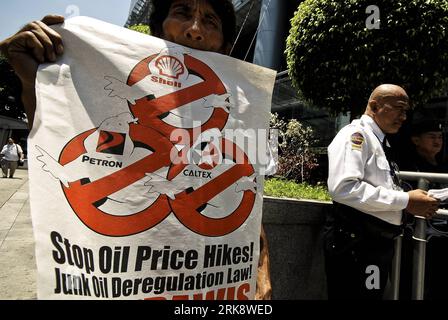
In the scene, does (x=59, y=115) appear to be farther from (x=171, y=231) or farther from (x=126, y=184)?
(x=171, y=231)

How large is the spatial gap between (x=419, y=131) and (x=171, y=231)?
261cm

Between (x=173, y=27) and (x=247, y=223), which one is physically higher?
(x=173, y=27)

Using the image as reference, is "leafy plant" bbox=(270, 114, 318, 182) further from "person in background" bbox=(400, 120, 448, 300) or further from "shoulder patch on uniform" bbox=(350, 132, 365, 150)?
"shoulder patch on uniform" bbox=(350, 132, 365, 150)

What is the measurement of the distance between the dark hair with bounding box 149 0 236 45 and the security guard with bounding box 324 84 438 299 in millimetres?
988

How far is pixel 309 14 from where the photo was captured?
552cm

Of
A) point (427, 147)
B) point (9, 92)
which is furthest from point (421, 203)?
point (9, 92)

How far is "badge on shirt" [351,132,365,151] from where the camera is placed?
2.01m

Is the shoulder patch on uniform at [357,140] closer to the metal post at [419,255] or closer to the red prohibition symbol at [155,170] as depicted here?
the metal post at [419,255]

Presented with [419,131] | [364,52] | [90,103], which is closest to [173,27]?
[90,103]

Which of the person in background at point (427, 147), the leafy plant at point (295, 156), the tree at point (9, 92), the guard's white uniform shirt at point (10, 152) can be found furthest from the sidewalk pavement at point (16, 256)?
the tree at point (9, 92)

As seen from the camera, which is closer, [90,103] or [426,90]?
[90,103]

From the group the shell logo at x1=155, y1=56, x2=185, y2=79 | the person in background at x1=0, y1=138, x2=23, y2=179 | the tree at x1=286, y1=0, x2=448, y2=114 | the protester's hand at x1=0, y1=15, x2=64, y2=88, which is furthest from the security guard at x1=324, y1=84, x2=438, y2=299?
the person in background at x1=0, y1=138, x2=23, y2=179

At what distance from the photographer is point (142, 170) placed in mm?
1116
